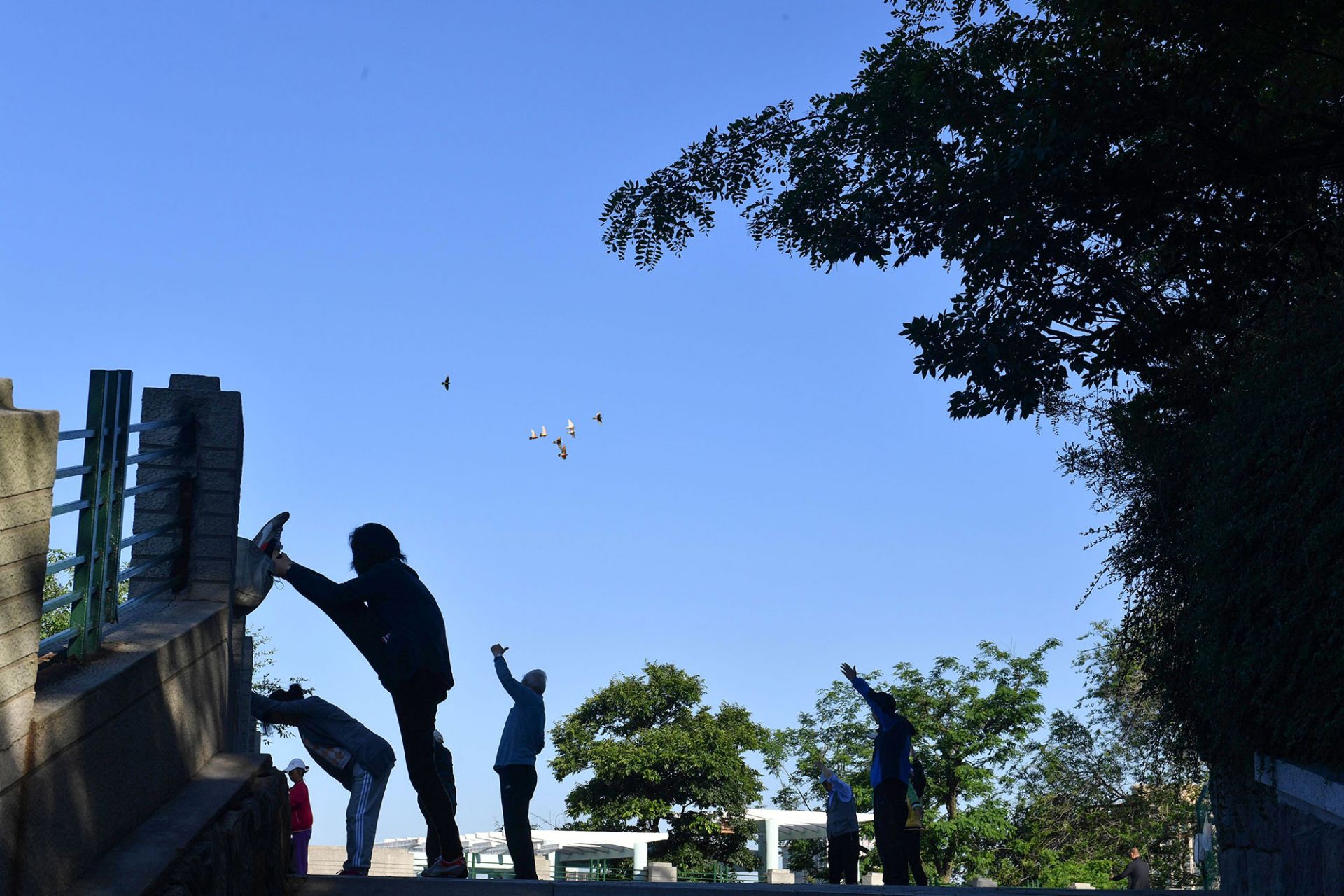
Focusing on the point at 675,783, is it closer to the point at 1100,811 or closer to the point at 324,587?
the point at 1100,811

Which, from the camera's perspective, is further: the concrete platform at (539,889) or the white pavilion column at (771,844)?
the white pavilion column at (771,844)

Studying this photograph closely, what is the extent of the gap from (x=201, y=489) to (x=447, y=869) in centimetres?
262

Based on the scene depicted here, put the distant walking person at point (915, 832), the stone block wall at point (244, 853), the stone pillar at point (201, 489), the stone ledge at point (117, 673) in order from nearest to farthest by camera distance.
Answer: the stone ledge at point (117, 673) → the stone block wall at point (244, 853) → the stone pillar at point (201, 489) → the distant walking person at point (915, 832)

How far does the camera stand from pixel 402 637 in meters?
7.36

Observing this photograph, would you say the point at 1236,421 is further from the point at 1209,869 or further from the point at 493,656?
the point at 1209,869

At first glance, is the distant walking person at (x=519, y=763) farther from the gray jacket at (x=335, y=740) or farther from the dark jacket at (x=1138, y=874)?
the dark jacket at (x=1138, y=874)

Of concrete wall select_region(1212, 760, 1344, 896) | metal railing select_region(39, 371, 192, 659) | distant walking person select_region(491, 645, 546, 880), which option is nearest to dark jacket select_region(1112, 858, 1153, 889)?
concrete wall select_region(1212, 760, 1344, 896)

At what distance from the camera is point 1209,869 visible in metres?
12.1

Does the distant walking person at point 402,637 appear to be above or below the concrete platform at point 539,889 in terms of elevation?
above

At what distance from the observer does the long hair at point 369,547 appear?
25.2ft

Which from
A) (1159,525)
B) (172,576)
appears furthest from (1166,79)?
(172,576)

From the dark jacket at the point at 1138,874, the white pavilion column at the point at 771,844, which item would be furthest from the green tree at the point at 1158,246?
the white pavilion column at the point at 771,844

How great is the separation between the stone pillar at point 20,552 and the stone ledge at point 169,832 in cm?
61

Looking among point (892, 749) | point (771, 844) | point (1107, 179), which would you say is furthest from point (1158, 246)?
point (771, 844)
